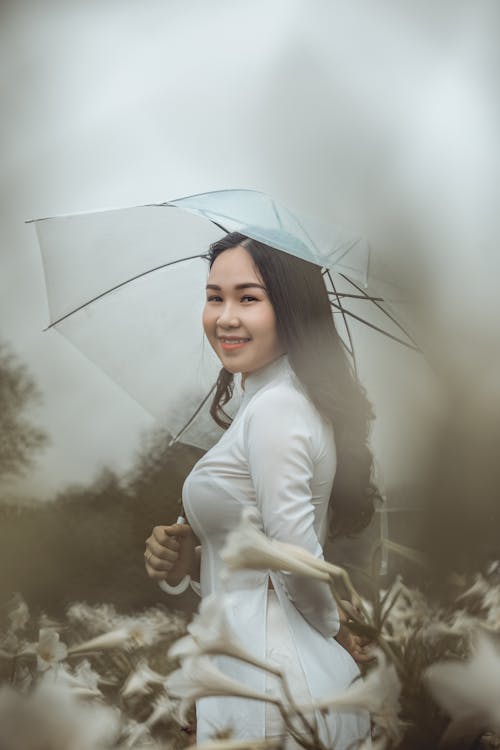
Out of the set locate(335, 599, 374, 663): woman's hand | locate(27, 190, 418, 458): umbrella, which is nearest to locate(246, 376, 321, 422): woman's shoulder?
locate(27, 190, 418, 458): umbrella

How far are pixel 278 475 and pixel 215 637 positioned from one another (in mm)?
182

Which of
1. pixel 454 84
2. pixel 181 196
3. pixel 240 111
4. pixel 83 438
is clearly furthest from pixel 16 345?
pixel 454 84

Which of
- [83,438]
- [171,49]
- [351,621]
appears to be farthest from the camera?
[171,49]

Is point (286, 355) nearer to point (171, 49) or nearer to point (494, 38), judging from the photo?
point (171, 49)

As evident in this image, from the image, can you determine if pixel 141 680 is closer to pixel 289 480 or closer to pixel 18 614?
pixel 18 614

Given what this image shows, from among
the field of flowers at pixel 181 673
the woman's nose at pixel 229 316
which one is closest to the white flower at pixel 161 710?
the field of flowers at pixel 181 673

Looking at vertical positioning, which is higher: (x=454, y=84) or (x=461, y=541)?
(x=454, y=84)

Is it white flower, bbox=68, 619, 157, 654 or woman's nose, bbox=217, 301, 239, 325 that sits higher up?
woman's nose, bbox=217, 301, 239, 325

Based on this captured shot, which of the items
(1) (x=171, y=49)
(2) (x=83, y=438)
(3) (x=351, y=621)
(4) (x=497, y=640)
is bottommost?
(4) (x=497, y=640)

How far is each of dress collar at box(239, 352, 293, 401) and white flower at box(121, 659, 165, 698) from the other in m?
0.35

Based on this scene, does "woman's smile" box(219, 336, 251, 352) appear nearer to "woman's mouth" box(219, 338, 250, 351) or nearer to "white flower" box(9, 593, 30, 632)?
"woman's mouth" box(219, 338, 250, 351)

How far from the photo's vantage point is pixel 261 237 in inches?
37.2

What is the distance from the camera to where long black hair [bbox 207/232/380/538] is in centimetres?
97

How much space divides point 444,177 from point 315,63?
0.25m
